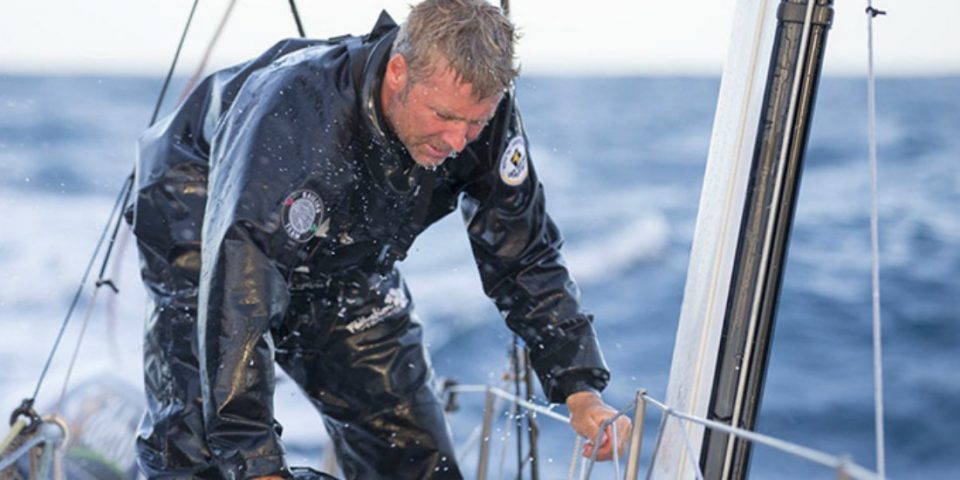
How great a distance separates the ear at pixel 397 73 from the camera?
1.96 meters

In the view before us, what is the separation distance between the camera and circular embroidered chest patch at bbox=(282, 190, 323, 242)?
189 cm

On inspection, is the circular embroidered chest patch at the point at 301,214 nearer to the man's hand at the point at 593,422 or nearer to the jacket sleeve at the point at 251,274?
the jacket sleeve at the point at 251,274

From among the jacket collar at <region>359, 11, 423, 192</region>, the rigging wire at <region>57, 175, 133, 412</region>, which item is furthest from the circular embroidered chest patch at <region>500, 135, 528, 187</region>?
the rigging wire at <region>57, 175, 133, 412</region>

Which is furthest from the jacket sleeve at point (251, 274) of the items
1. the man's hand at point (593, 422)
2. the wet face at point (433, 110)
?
the man's hand at point (593, 422)

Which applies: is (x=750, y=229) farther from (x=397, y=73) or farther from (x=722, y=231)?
(x=397, y=73)

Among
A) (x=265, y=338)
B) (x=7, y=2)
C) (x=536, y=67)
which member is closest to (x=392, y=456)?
(x=265, y=338)

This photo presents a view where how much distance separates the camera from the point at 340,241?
213 cm

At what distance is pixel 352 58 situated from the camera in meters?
2.05

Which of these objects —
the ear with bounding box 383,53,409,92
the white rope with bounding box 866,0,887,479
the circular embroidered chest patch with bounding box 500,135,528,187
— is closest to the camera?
the white rope with bounding box 866,0,887,479

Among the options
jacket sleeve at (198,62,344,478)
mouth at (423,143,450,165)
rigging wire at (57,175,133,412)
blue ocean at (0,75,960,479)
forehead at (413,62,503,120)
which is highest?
forehead at (413,62,503,120)

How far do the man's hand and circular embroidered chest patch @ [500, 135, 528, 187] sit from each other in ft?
1.07

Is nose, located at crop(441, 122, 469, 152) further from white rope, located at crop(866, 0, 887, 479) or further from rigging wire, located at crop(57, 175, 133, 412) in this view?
rigging wire, located at crop(57, 175, 133, 412)

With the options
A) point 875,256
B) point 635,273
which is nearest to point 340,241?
point 875,256

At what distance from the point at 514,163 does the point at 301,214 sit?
0.43 metres
